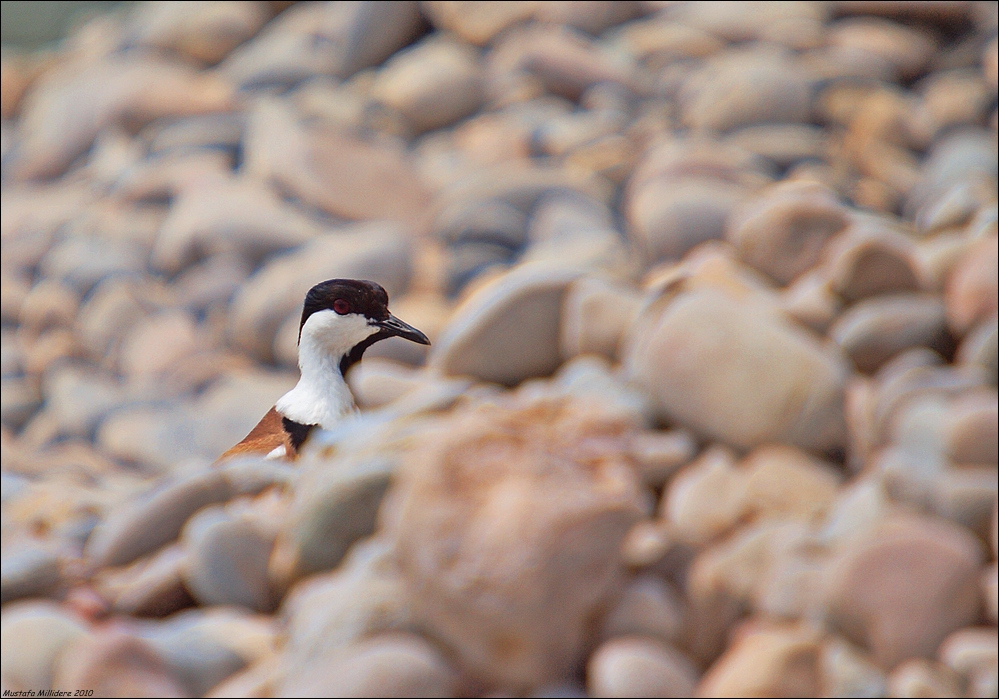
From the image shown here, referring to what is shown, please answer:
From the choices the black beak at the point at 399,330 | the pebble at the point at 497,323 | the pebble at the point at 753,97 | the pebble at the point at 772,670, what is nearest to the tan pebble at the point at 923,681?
the pebble at the point at 772,670

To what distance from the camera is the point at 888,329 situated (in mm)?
3980

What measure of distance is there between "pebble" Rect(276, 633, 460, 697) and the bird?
3146 millimetres

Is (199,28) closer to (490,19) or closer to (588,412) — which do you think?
(490,19)

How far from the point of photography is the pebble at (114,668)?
3082 mm

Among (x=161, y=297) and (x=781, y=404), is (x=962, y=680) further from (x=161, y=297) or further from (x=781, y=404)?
(x=161, y=297)

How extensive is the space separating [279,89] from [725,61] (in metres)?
2.48

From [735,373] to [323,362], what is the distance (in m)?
3.48

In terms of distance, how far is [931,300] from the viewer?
13.1 ft

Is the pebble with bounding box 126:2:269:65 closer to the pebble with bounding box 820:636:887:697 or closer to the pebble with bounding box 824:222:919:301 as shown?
the pebble with bounding box 824:222:919:301

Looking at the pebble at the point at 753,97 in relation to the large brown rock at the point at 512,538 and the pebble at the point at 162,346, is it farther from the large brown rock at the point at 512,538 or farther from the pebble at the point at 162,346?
the pebble at the point at 162,346

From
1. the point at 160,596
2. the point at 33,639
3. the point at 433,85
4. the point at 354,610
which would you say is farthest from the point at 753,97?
the point at 33,639

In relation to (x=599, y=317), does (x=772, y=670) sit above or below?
below

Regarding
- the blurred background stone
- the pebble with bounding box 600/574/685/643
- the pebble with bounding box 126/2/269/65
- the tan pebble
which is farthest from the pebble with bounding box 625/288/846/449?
the pebble with bounding box 126/2/269/65

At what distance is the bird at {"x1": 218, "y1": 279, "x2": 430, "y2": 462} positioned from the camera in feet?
0.91
